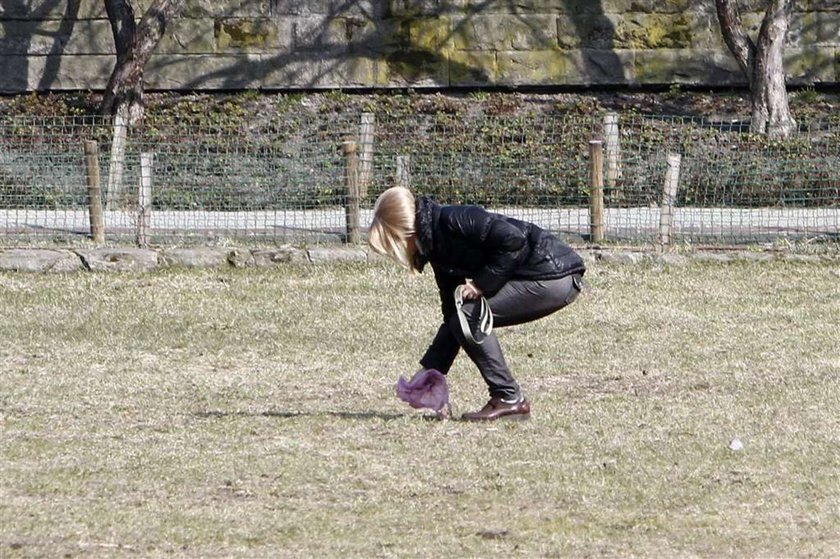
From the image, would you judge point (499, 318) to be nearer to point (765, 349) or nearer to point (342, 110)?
point (765, 349)

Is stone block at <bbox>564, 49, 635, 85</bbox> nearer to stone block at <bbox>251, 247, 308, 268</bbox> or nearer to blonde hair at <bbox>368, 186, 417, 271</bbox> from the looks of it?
stone block at <bbox>251, 247, 308, 268</bbox>

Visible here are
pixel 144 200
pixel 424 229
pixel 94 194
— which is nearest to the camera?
pixel 424 229

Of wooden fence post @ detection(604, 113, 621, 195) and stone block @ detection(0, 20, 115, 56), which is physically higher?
stone block @ detection(0, 20, 115, 56)

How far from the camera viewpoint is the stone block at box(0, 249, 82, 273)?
12594 mm

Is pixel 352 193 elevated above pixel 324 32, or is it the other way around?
Result: pixel 324 32

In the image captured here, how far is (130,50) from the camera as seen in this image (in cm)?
2103

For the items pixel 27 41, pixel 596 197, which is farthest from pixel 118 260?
pixel 27 41

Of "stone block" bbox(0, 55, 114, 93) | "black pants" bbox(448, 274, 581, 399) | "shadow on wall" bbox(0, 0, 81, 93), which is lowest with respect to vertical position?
"black pants" bbox(448, 274, 581, 399)

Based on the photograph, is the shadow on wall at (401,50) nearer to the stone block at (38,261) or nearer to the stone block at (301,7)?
the stone block at (301,7)

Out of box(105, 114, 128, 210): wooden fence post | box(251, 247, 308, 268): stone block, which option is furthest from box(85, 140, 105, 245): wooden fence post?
box(251, 247, 308, 268): stone block

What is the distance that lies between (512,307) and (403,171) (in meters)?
7.94

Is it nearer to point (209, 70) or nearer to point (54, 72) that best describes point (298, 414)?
point (209, 70)

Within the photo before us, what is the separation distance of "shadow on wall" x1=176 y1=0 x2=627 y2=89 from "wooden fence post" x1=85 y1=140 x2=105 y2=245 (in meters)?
9.31

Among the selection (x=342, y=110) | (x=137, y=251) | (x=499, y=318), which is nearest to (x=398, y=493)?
(x=499, y=318)
